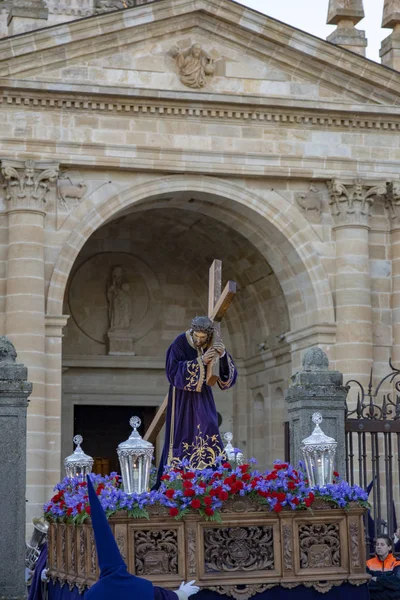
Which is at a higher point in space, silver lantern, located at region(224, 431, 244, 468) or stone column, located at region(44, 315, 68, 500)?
stone column, located at region(44, 315, 68, 500)

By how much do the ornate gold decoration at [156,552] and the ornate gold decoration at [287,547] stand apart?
2.80 ft

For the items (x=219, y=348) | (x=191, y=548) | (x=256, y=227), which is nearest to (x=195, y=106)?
(x=256, y=227)

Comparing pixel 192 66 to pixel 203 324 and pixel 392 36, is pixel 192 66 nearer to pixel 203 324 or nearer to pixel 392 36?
pixel 392 36

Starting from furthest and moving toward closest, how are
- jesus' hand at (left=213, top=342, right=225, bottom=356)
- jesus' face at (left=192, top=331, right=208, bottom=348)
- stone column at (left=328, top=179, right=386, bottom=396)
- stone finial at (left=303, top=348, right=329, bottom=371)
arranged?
stone column at (left=328, top=179, right=386, bottom=396)
stone finial at (left=303, top=348, right=329, bottom=371)
jesus' face at (left=192, top=331, right=208, bottom=348)
jesus' hand at (left=213, top=342, right=225, bottom=356)

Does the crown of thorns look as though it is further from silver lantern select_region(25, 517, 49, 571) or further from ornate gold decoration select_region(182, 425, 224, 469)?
silver lantern select_region(25, 517, 49, 571)

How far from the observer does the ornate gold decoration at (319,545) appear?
975 centimetres

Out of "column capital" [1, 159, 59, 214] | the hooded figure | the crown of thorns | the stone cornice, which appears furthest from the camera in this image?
the stone cornice

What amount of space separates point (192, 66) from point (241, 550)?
1544 cm

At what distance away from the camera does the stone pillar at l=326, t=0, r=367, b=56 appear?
82.7 feet

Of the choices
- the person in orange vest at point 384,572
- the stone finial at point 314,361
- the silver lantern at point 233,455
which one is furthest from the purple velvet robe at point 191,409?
the stone finial at point 314,361

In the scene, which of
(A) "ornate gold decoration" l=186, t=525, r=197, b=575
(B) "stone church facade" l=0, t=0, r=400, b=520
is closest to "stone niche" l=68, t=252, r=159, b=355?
(B) "stone church facade" l=0, t=0, r=400, b=520

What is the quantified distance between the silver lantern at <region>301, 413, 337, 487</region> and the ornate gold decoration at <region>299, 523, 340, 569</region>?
2.04 ft

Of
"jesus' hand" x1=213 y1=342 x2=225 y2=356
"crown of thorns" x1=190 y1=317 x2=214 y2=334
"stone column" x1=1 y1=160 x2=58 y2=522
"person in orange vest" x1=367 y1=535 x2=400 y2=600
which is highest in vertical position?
"stone column" x1=1 y1=160 x2=58 y2=522

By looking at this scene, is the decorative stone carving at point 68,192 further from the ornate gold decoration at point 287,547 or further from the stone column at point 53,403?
the ornate gold decoration at point 287,547
